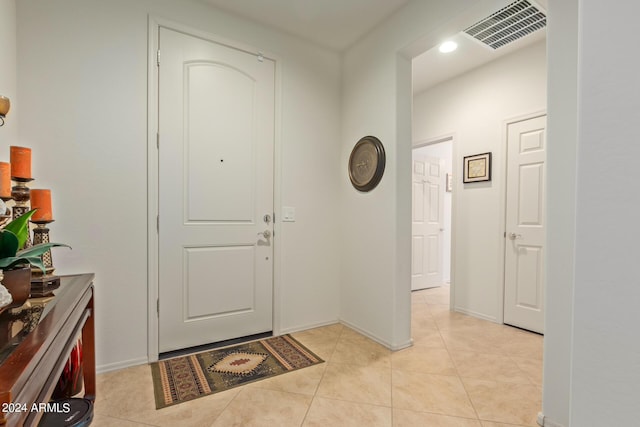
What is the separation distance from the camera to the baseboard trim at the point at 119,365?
6.45ft

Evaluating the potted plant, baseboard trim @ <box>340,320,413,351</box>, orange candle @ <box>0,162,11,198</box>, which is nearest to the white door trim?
baseboard trim @ <box>340,320,413,351</box>

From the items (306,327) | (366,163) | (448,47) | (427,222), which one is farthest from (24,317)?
(427,222)

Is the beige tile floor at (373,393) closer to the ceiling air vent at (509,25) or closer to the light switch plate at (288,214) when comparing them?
the light switch plate at (288,214)

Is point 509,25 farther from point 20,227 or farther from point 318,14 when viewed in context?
point 20,227

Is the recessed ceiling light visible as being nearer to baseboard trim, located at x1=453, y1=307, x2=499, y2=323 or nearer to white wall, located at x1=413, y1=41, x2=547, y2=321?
white wall, located at x1=413, y1=41, x2=547, y2=321

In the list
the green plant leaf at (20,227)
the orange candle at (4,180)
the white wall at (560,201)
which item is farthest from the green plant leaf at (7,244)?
the white wall at (560,201)

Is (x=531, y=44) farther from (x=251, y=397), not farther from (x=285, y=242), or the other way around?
(x=251, y=397)

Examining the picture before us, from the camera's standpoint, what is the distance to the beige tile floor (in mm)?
1549

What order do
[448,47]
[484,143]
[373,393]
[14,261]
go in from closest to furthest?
[14,261] < [373,393] < [448,47] < [484,143]

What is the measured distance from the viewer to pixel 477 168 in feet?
10.7

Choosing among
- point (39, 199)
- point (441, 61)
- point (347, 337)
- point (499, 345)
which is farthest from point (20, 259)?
point (441, 61)

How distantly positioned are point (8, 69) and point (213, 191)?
4.28 ft

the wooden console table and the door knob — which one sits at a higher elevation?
the door knob

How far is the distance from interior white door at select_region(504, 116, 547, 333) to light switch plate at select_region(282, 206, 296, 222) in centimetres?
217
